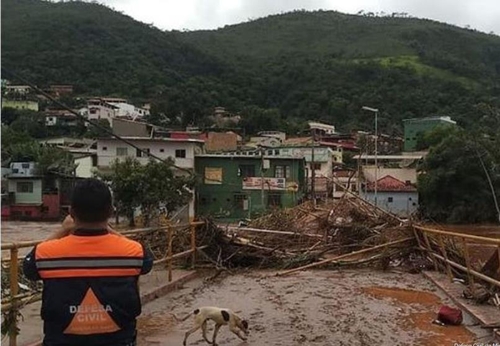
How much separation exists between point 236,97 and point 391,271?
3742 inches

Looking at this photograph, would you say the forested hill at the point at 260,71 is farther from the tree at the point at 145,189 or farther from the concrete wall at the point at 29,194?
the tree at the point at 145,189

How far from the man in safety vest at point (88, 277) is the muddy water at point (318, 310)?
15.6 ft

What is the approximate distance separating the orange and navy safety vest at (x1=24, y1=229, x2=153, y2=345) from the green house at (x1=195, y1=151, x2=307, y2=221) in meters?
44.1

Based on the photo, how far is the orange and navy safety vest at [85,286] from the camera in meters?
2.54

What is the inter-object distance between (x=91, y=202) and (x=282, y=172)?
46.4 m

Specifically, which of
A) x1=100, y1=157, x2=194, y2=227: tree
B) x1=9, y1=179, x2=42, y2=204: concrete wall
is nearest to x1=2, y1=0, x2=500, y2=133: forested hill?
x1=9, y1=179, x2=42, y2=204: concrete wall

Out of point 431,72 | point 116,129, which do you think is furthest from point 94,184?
point 431,72

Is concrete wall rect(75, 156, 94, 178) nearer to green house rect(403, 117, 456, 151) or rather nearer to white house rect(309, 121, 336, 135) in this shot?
white house rect(309, 121, 336, 135)

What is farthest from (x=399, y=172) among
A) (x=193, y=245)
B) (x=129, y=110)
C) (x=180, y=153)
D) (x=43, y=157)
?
(x=193, y=245)

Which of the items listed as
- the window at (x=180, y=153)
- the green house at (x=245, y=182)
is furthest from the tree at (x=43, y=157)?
the green house at (x=245, y=182)

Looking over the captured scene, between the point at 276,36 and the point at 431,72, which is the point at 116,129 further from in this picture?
the point at 276,36

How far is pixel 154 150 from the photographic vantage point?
50.9 metres

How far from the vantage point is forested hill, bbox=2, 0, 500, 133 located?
3794 inches

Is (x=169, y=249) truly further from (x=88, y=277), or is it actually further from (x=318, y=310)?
(x=88, y=277)
